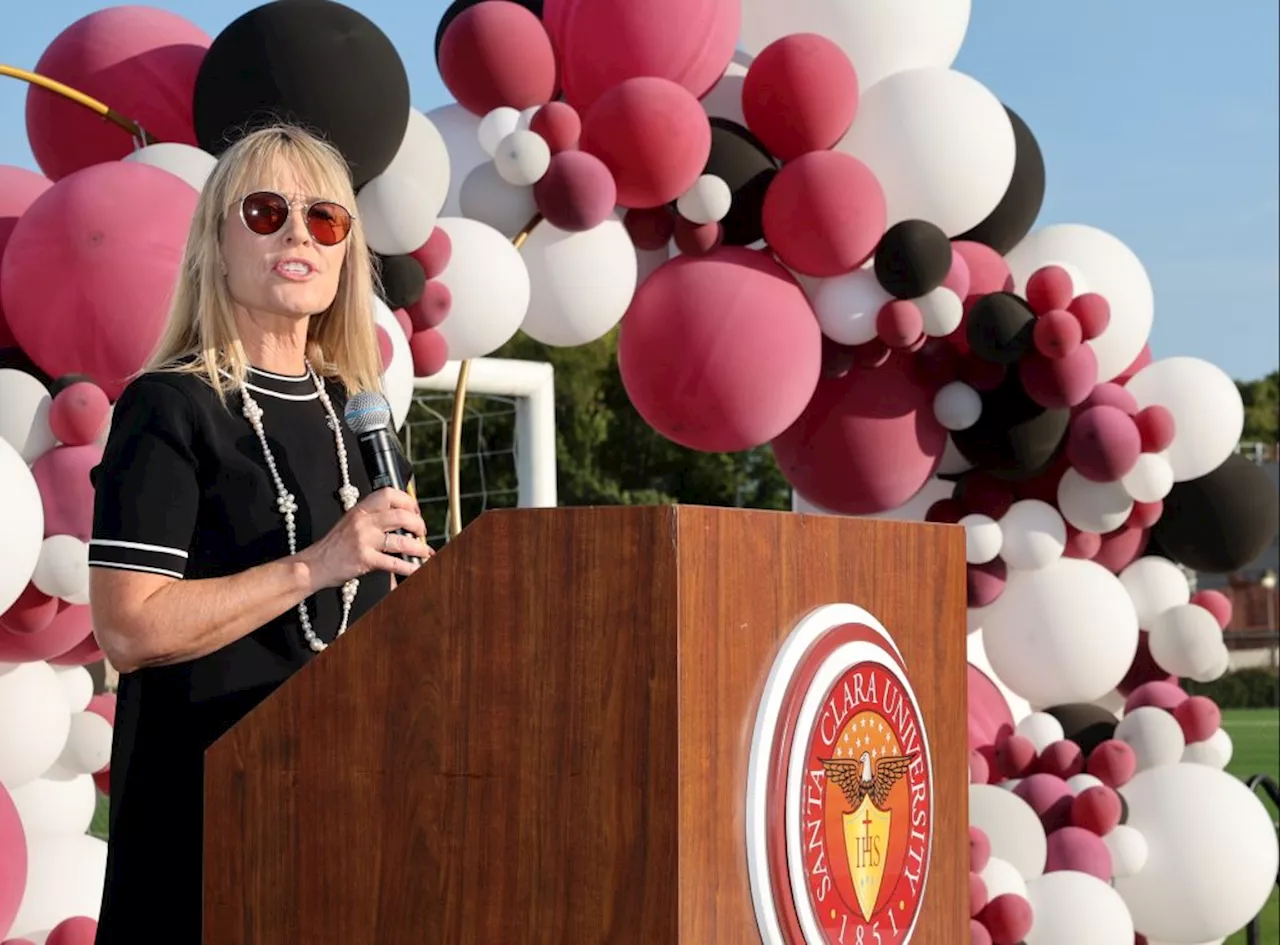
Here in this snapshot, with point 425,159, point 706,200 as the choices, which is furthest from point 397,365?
point 706,200

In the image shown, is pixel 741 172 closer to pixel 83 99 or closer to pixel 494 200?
pixel 494 200

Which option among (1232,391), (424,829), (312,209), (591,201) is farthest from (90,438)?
(1232,391)

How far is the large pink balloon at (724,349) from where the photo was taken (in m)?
4.29

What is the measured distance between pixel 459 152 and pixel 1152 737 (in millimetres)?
2546

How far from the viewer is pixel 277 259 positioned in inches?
68.2

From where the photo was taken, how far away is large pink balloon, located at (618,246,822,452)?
169 inches

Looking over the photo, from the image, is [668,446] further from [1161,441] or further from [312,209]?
[312,209]

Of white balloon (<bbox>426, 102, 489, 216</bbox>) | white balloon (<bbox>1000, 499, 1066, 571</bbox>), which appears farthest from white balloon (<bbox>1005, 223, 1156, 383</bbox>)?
white balloon (<bbox>426, 102, 489, 216</bbox>)

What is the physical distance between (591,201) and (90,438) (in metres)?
1.33

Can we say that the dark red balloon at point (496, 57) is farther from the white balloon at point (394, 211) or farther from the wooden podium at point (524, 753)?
the wooden podium at point (524, 753)

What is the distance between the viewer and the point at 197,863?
163 cm

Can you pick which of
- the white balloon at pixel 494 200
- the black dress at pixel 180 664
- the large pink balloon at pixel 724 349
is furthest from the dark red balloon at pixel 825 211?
the black dress at pixel 180 664

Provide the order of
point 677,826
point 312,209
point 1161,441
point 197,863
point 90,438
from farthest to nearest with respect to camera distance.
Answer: point 1161,441
point 90,438
point 312,209
point 197,863
point 677,826

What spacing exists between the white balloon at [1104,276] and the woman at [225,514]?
3.46 meters
